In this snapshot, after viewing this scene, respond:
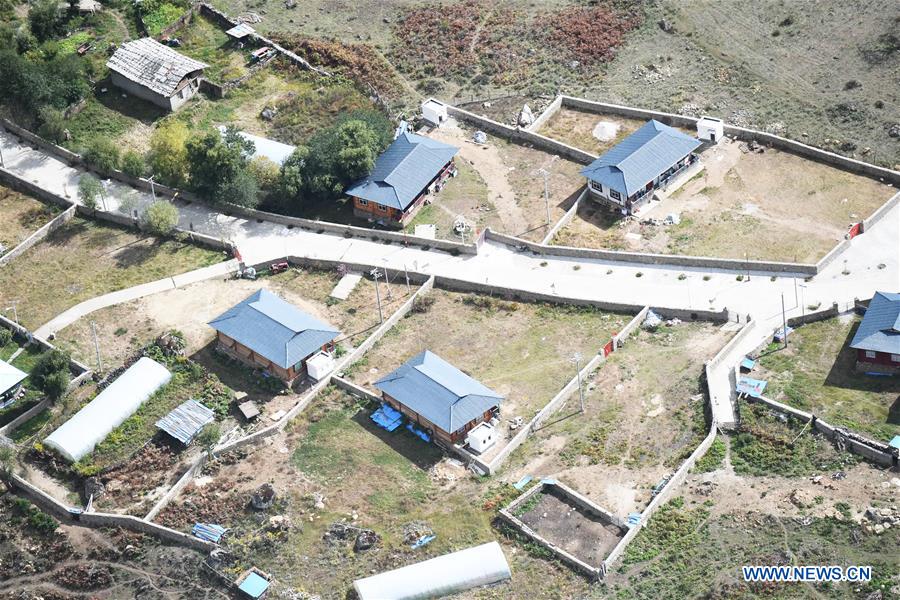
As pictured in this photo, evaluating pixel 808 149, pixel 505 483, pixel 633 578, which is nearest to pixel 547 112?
pixel 808 149

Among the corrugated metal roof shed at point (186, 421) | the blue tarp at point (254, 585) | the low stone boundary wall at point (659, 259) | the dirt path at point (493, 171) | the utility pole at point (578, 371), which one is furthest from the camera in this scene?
the dirt path at point (493, 171)

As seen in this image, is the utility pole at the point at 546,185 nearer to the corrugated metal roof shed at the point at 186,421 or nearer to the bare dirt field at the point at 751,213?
the bare dirt field at the point at 751,213

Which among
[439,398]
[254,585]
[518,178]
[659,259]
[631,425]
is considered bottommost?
[631,425]

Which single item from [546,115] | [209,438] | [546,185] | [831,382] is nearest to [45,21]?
[546,115]

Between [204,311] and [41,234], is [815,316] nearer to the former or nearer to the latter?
[204,311]

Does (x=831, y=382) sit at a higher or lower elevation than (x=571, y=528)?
lower

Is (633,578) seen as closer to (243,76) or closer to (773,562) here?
(773,562)

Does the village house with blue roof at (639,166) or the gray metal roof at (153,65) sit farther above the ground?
the gray metal roof at (153,65)

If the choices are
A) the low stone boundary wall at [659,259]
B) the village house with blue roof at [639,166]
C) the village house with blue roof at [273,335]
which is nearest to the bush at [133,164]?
the village house with blue roof at [273,335]
